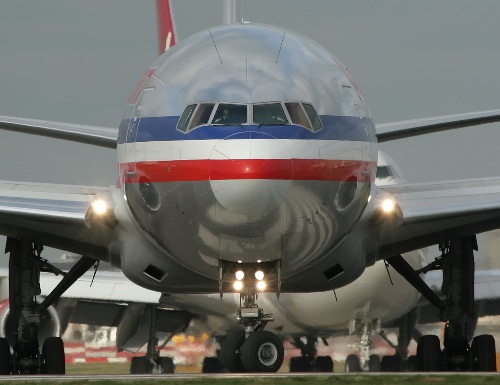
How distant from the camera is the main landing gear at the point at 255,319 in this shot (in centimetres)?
2698

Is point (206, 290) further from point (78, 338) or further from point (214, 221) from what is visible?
point (78, 338)

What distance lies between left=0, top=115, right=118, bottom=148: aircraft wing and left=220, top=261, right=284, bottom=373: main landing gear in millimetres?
4207

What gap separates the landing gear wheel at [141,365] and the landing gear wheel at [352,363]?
509cm

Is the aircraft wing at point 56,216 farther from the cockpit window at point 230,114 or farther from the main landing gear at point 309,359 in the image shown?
the main landing gear at point 309,359

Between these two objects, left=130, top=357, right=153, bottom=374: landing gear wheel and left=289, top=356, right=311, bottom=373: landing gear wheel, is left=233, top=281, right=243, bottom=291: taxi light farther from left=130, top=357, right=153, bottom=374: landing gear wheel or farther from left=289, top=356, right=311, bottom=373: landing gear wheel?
left=289, top=356, right=311, bottom=373: landing gear wheel

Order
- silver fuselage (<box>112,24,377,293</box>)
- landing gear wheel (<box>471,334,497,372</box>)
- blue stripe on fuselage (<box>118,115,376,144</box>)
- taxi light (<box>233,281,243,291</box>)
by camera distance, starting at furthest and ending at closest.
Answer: landing gear wheel (<box>471,334,497,372</box>)
taxi light (<box>233,281,243,291</box>)
blue stripe on fuselage (<box>118,115,376,144</box>)
silver fuselage (<box>112,24,377,293</box>)

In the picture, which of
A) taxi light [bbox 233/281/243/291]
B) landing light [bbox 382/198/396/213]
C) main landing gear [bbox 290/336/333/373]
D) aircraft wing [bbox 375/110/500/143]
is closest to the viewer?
taxi light [bbox 233/281/243/291]

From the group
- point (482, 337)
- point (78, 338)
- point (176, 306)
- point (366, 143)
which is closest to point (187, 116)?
point (366, 143)

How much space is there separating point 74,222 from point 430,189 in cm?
602

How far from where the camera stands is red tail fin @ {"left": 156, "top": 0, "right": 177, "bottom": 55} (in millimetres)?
39656

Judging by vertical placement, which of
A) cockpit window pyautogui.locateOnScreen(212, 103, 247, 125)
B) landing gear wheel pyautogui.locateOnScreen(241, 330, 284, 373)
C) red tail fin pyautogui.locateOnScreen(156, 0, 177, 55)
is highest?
red tail fin pyautogui.locateOnScreen(156, 0, 177, 55)

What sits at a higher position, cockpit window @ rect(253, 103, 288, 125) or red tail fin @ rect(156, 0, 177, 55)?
red tail fin @ rect(156, 0, 177, 55)

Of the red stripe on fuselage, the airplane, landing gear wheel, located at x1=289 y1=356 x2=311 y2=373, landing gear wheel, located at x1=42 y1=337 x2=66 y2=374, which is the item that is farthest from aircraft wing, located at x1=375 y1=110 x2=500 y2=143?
landing gear wheel, located at x1=289 y1=356 x2=311 y2=373

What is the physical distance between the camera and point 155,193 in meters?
26.6
